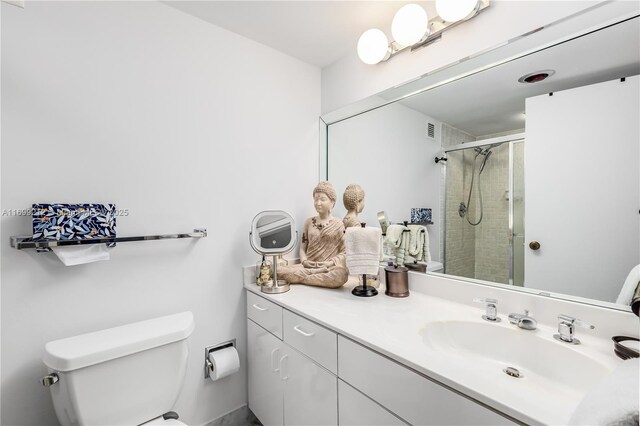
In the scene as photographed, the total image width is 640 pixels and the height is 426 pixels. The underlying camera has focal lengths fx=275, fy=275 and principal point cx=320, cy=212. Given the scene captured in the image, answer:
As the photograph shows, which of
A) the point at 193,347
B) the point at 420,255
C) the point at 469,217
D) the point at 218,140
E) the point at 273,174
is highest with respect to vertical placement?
the point at 218,140

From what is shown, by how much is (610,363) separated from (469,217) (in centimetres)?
66

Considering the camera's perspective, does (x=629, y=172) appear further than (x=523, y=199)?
No

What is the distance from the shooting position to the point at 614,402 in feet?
1.45

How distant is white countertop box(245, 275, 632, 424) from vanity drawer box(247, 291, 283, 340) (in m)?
0.04

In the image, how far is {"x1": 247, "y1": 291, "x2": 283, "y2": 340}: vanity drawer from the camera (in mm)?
1297

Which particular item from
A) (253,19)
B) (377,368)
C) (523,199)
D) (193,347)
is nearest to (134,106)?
(253,19)

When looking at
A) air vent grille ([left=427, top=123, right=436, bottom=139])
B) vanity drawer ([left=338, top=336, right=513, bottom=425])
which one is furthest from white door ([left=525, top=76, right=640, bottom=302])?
vanity drawer ([left=338, top=336, right=513, bottom=425])

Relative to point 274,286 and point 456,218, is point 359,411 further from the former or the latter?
point 456,218

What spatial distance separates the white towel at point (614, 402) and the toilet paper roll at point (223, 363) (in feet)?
4.50

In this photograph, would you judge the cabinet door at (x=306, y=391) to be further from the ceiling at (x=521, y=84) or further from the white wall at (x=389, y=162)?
the ceiling at (x=521, y=84)

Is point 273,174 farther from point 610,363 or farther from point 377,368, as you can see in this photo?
point 610,363

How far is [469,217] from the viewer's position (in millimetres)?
1265

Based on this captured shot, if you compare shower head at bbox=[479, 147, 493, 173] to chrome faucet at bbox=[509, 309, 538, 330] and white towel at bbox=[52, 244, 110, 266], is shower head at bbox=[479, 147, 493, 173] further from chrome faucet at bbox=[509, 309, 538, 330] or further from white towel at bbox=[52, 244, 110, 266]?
white towel at bbox=[52, 244, 110, 266]

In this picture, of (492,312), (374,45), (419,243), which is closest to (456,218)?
(419,243)
